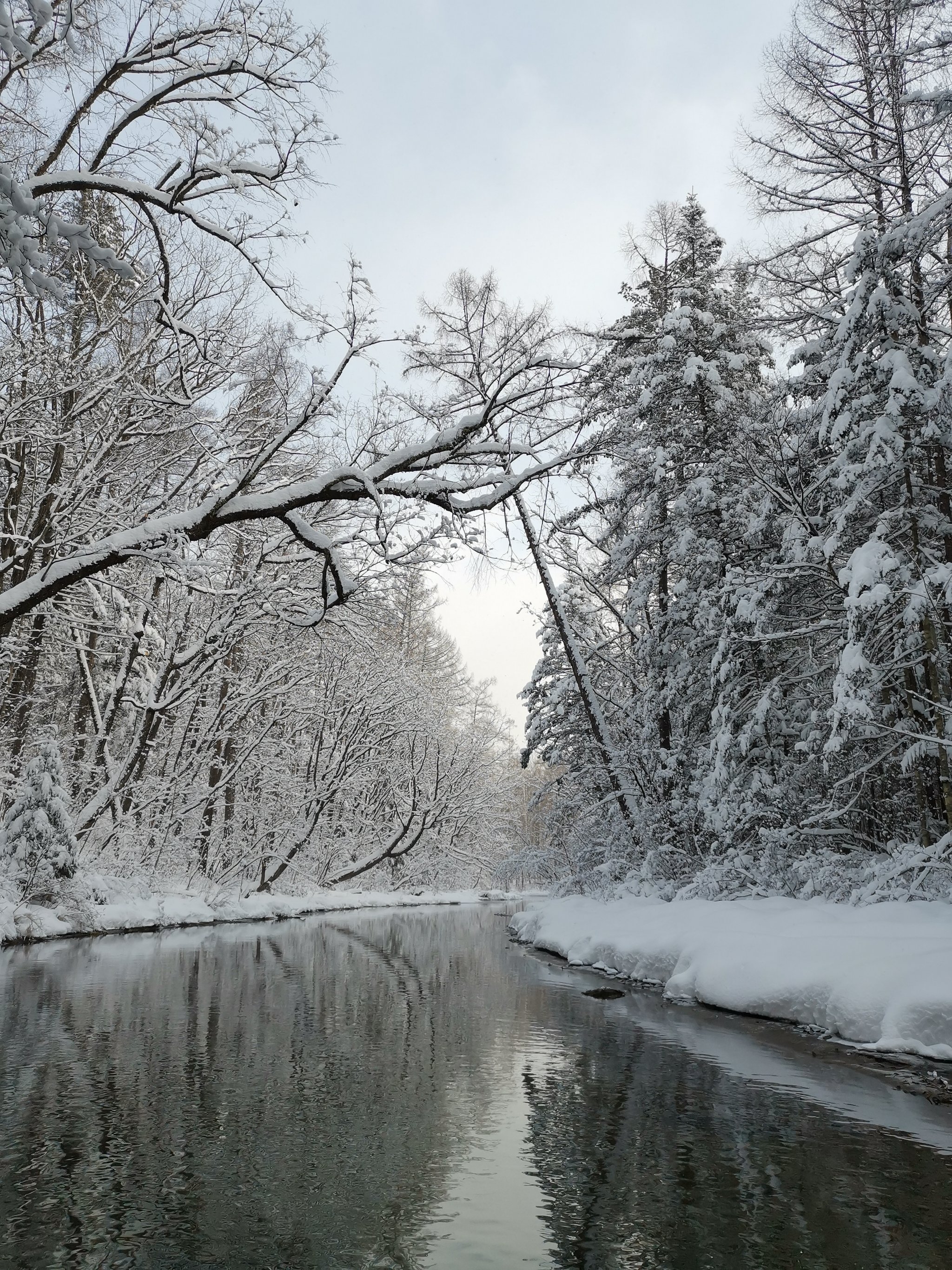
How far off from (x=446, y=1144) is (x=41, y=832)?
14482mm

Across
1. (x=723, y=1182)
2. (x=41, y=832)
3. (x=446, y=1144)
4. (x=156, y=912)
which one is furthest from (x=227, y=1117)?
(x=156, y=912)

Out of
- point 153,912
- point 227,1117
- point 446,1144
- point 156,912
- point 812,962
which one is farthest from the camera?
point 156,912

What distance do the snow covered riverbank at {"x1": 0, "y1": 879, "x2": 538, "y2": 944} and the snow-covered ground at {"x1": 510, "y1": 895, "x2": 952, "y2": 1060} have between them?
34.0 ft

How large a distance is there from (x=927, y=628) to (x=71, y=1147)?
10.8 m

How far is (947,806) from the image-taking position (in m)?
10.9

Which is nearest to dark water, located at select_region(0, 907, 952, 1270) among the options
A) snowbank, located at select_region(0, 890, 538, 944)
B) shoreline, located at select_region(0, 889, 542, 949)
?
shoreline, located at select_region(0, 889, 542, 949)

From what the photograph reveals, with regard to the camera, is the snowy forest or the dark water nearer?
the dark water

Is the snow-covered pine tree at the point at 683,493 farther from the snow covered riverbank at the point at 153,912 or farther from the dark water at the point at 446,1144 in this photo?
the snow covered riverbank at the point at 153,912

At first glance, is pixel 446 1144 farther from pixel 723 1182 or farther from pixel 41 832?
pixel 41 832

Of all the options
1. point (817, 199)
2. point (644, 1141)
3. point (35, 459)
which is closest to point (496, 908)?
point (35, 459)

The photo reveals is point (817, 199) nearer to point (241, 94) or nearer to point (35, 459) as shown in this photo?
point (241, 94)

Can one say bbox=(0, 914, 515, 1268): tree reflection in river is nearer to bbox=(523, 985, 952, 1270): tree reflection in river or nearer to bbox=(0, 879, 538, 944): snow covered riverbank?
bbox=(523, 985, 952, 1270): tree reflection in river

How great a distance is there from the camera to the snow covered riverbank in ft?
53.9

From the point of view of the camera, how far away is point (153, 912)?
21.2 meters
